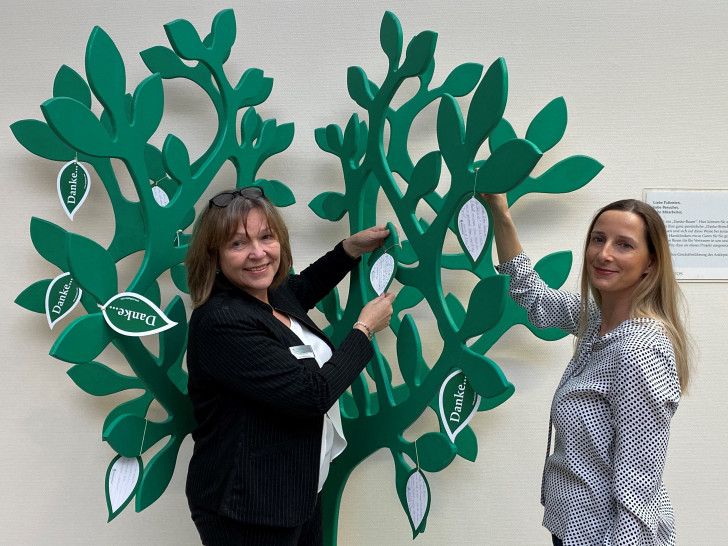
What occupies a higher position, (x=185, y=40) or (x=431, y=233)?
(x=185, y=40)

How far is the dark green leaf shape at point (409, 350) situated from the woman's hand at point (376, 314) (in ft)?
0.23

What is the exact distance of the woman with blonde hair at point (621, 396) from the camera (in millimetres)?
1302

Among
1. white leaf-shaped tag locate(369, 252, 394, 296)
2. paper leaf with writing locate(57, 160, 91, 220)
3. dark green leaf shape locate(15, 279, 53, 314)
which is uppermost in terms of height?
paper leaf with writing locate(57, 160, 91, 220)

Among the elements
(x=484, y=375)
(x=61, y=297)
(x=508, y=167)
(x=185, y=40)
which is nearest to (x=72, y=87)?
(x=185, y=40)

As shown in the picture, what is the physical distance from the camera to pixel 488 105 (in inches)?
57.7

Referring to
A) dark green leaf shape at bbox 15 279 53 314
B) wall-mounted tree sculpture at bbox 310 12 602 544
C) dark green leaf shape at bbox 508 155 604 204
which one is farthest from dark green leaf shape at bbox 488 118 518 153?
dark green leaf shape at bbox 15 279 53 314

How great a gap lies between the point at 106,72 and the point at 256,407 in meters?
0.98

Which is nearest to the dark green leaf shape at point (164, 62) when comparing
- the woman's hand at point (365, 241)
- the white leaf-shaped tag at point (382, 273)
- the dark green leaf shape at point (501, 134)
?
the woman's hand at point (365, 241)

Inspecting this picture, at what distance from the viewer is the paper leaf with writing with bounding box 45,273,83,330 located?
2.05 metres

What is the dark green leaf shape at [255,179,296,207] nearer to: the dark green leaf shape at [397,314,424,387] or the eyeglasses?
the eyeglasses

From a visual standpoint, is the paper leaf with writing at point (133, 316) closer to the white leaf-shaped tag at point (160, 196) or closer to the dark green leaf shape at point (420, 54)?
the white leaf-shaped tag at point (160, 196)

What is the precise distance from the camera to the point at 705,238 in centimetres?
225

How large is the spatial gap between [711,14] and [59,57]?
91.6 inches

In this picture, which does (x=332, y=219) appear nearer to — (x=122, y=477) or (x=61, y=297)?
(x=61, y=297)
